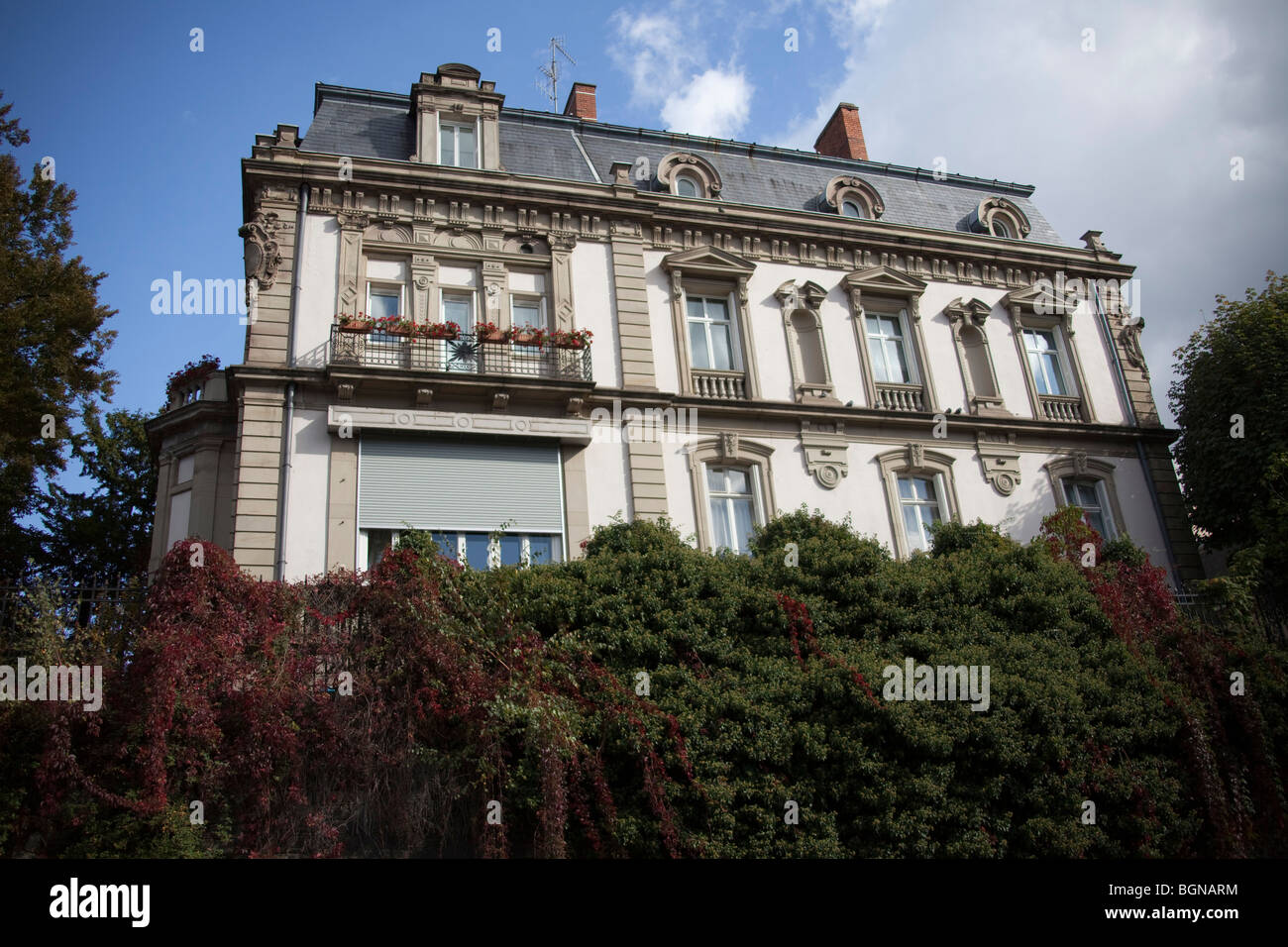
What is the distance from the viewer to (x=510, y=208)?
1883 centimetres

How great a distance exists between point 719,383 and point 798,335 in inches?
95.7

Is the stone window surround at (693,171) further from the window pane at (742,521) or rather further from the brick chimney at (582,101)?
the window pane at (742,521)

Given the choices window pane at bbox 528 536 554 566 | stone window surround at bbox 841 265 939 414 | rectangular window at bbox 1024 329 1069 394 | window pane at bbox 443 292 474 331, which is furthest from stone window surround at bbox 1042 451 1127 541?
window pane at bbox 443 292 474 331

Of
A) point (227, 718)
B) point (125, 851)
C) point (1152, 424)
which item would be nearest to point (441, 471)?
point (227, 718)

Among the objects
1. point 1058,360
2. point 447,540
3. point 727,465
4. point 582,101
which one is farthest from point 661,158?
point 447,540

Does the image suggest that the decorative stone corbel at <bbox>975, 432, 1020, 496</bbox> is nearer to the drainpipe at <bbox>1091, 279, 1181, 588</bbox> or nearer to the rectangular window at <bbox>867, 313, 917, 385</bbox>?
the rectangular window at <bbox>867, 313, 917, 385</bbox>

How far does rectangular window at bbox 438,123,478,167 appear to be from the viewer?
19.2m

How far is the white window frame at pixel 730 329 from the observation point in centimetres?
1908

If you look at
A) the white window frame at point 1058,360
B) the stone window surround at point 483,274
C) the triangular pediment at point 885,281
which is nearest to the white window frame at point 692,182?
the stone window surround at point 483,274

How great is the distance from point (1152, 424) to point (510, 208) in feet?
50.1

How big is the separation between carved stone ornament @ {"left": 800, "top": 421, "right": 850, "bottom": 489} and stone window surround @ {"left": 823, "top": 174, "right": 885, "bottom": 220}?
654cm

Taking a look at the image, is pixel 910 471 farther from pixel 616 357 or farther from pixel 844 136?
pixel 844 136

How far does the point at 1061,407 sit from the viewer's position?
21328 mm
